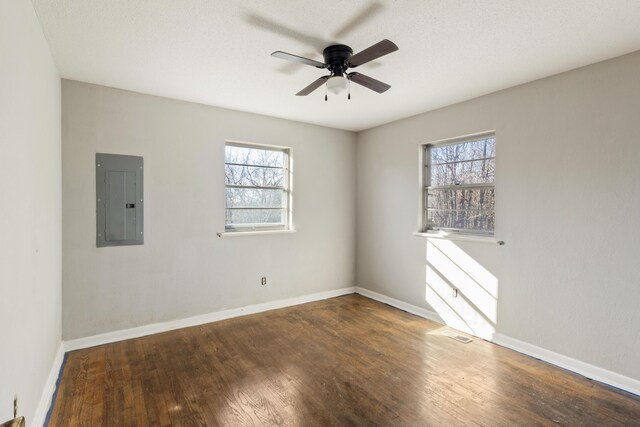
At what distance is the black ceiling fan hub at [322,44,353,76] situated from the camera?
234cm

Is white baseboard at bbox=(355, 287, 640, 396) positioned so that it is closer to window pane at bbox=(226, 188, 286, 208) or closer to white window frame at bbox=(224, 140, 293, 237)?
white window frame at bbox=(224, 140, 293, 237)

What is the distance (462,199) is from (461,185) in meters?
0.16

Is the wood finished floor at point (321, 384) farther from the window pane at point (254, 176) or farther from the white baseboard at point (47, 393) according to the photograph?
the window pane at point (254, 176)

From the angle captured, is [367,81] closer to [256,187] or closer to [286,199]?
[256,187]

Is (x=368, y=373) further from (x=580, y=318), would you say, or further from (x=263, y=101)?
(x=263, y=101)

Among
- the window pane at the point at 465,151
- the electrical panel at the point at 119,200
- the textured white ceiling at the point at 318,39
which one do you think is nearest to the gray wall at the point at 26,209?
the textured white ceiling at the point at 318,39

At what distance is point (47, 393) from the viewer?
224cm

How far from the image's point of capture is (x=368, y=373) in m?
2.68

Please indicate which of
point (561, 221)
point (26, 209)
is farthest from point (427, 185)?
point (26, 209)

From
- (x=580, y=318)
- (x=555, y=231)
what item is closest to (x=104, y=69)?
(x=555, y=231)

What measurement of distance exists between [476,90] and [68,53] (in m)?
3.55

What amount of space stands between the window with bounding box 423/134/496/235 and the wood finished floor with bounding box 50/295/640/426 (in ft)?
4.17

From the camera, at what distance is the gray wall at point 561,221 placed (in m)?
2.50

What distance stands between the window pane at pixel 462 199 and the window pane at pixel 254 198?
195cm
